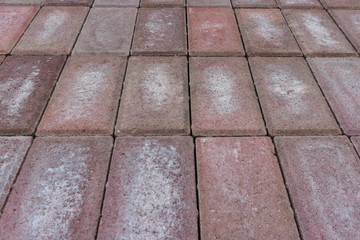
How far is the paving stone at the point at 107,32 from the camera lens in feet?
8.23

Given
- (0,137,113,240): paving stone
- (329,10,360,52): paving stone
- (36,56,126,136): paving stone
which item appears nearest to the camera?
(0,137,113,240): paving stone

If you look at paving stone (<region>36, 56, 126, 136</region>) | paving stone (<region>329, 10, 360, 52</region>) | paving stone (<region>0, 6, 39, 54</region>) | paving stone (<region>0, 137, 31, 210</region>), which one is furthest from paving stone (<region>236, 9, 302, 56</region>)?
paving stone (<region>0, 6, 39, 54</region>)

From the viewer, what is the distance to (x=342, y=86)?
224 centimetres

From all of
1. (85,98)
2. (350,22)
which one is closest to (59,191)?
(85,98)

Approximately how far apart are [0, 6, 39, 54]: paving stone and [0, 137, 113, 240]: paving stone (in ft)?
3.87

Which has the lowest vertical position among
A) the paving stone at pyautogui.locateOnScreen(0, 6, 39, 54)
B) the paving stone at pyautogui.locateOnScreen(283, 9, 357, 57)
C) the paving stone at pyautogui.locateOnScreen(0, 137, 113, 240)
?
the paving stone at pyautogui.locateOnScreen(0, 137, 113, 240)

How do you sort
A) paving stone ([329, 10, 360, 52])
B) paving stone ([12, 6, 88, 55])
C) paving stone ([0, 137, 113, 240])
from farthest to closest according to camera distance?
paving stone ([329, 10, 360, 52]), paving stone ([12, 6, 88, 55]), paving stone ([0, 137, 113, 240])

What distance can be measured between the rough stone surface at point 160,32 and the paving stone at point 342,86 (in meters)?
1.07

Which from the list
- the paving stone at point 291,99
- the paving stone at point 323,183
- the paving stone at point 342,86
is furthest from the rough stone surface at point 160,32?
the paving stone at point 323,183

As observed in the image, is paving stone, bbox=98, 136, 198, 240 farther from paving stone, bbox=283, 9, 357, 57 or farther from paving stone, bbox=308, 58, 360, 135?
paving stone, bbox=283, 9, 357, 57

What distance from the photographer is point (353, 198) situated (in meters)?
1.61

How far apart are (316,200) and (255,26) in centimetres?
174

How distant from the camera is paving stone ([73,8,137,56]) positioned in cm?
251

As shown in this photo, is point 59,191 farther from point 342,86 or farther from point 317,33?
point 317,33
